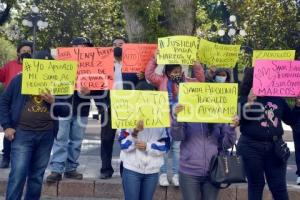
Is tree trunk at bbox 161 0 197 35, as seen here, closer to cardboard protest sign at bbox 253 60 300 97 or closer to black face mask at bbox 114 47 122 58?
black face mask at bbox 114 47 122 58

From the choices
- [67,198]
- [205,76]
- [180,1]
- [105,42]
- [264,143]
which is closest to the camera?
[264,143]

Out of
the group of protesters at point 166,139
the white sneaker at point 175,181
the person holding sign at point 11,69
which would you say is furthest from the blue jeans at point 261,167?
the person holding sign at point 11,69

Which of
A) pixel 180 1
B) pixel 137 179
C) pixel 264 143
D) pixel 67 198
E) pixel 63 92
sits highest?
pixel 180 1

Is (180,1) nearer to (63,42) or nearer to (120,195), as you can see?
(120,195)

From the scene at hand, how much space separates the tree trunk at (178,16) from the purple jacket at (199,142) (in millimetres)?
2821

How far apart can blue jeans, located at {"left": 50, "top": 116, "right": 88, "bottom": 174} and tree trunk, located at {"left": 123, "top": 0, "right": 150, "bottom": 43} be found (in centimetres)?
132

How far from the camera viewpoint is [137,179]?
4504 mm

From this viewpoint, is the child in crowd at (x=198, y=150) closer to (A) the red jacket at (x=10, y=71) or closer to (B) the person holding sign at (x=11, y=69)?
(B) the person holding sign at (x=11, y=69)

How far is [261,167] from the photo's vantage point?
4949 millimetres

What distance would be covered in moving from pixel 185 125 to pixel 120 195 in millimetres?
2436

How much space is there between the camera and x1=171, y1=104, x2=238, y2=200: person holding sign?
4371 mm

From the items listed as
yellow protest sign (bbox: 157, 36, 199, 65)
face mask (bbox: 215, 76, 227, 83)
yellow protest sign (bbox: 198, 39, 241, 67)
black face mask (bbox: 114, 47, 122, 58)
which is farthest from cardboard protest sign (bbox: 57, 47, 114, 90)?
face mask (bbox: 215, 76, 227, 83)

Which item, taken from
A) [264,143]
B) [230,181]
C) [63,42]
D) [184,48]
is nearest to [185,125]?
[230,181]

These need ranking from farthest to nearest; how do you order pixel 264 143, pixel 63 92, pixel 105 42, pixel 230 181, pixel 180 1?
1. pixel 105 42
2. pixel 180 1
3. pixel 63 92
4. pixel 264 143
5. pixel 230 181
